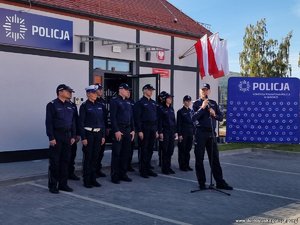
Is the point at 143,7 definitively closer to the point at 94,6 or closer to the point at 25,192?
the point at 94,6

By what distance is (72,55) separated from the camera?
11562 mm

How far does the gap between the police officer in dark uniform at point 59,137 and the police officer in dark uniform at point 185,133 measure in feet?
11.0

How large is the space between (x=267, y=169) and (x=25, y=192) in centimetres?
616

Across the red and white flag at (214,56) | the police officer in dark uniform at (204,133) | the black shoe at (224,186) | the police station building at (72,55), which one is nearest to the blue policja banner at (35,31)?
the police station building at (72,55)

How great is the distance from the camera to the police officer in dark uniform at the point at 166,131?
9945mm

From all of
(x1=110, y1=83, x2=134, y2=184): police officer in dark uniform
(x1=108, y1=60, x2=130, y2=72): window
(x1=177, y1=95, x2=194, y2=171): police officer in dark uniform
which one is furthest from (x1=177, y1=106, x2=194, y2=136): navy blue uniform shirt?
(x1=108, y1=60, x2=130, y2=72): window

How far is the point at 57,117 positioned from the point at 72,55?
420cm

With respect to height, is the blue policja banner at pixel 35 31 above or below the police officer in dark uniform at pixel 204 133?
above

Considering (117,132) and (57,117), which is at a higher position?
(57,117)

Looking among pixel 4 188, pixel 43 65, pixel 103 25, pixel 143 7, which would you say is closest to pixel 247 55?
pixel 143 7

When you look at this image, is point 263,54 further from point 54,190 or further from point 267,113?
point 54,190

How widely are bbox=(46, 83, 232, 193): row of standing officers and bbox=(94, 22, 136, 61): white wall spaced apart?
3.24m

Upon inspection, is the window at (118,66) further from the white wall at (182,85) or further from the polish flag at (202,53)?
the polish flag at (202,53)

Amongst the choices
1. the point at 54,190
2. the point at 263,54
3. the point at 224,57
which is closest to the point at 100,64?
the point at 224,57
